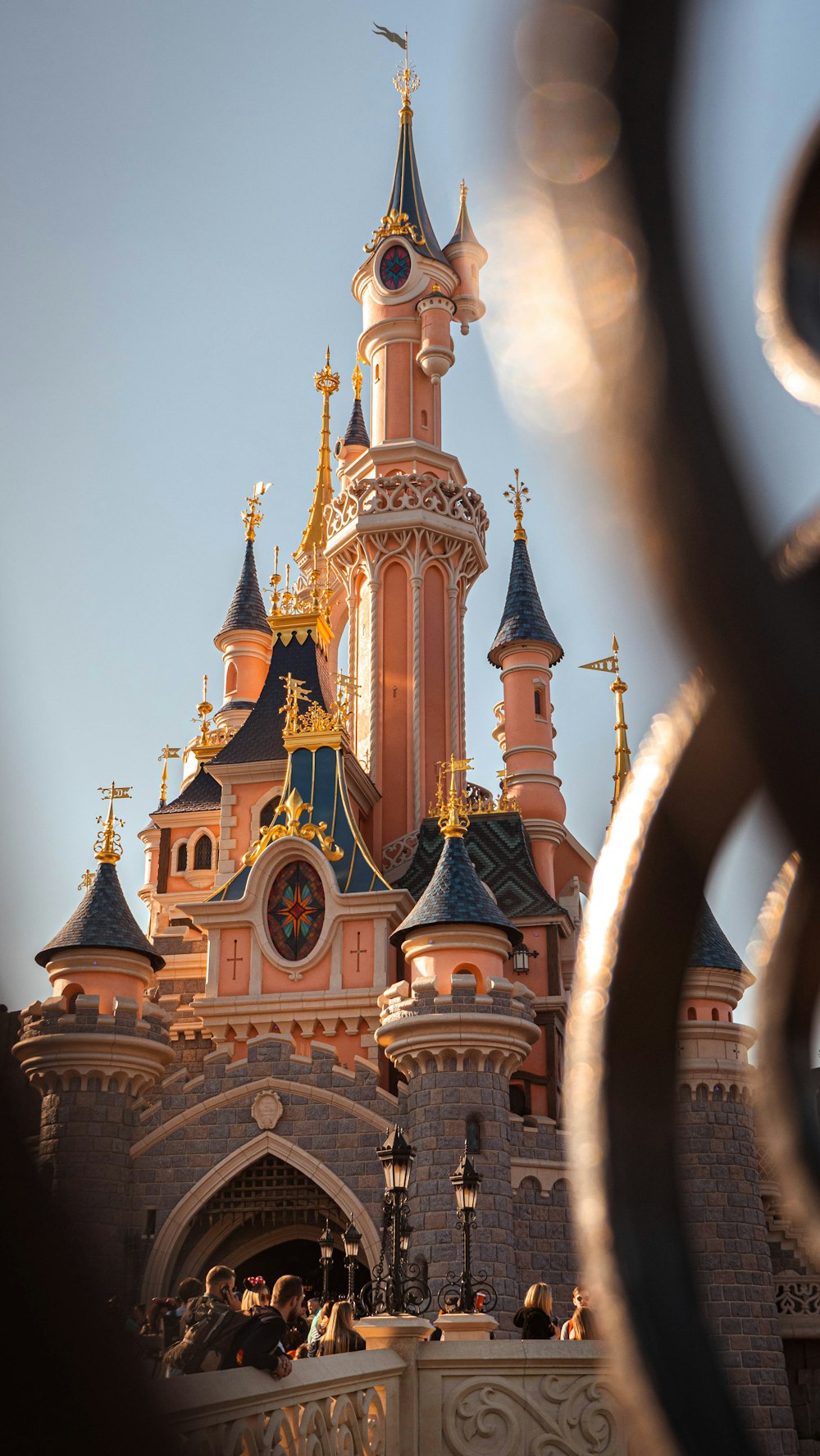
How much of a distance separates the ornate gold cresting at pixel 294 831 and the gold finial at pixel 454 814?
184 centimetres

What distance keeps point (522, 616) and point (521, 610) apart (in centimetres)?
17

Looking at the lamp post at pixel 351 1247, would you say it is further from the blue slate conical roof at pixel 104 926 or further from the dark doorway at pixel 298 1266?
the blue slate conical roof at pixel 104 926

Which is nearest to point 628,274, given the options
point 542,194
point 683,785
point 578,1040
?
point 542,194

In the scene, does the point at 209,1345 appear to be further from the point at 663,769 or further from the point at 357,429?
the point at 357,429

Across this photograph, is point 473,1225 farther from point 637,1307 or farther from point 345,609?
point 345,609

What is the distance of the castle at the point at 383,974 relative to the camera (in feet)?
58.7

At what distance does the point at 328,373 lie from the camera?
35.4 m

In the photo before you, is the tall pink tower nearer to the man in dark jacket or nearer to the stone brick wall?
the stone brick wall

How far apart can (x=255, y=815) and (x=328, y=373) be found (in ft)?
50.3

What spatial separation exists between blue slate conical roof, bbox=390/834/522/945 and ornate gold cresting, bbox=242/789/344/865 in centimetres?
238

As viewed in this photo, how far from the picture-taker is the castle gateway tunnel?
18469 millimetres

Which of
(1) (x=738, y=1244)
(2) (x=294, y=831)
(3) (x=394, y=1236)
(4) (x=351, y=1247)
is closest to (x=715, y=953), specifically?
(1) (x=738, y=1244)

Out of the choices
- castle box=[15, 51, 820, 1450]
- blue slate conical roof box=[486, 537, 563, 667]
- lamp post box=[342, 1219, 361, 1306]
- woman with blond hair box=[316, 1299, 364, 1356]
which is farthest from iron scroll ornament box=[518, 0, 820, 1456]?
blue slate conical roof box=[486, 537, 563, 667]

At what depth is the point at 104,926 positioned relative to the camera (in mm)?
20312
